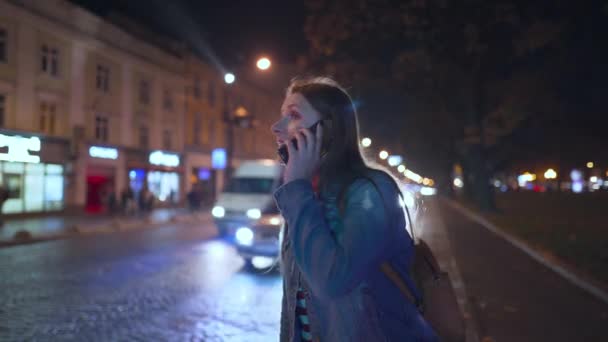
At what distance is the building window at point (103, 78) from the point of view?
87.8 ft

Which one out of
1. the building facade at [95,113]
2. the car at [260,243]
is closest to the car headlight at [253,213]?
the car at [260,243]

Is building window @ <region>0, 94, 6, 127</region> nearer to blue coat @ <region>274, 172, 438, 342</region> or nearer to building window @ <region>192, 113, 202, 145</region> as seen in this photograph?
building window @ <region>192, 113, 202, 145</region>

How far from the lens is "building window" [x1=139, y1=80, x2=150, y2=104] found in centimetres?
3072

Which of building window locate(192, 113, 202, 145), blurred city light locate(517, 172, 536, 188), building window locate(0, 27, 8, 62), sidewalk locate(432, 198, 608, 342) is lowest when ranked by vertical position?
sidewalk locate(432, 198, 608, 342)

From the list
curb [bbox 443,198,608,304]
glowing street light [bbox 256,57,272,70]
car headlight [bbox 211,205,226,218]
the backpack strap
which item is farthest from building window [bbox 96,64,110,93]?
the backpack strap

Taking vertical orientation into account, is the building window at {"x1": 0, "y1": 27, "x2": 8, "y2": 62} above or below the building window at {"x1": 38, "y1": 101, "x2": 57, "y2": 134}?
above

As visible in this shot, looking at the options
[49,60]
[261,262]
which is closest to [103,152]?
[49,60]

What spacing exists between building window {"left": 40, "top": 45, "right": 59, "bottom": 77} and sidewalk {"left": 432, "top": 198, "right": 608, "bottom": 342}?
20.0 m

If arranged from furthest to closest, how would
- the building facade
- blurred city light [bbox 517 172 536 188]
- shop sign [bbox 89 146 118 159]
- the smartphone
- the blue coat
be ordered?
blurred city light [bbox 517 172 536 188] < shop sign [bbox 89 146 118 159] < the building facade < the smartphone < the blue coat

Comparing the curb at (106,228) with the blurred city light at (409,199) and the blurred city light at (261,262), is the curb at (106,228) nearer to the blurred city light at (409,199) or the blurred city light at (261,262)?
the blurred city light at (261,262)

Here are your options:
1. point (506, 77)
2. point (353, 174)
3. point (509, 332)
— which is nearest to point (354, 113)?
point (353, 174)

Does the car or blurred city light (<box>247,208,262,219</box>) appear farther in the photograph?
blurred city light (<box>247,208,262,219</box>)

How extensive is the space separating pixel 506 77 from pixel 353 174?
23.8 meters

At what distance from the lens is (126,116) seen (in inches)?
1151
